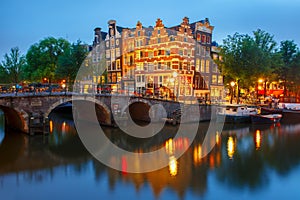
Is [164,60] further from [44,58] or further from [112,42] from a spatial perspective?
[44,58]

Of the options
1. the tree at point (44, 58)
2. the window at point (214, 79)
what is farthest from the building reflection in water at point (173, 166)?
the tree at point (44, 58)

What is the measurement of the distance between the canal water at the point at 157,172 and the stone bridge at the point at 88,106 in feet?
6.93

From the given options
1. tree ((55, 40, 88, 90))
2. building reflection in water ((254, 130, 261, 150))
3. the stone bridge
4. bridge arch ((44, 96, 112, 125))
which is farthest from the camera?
tree ((55, 40, 88, 90))

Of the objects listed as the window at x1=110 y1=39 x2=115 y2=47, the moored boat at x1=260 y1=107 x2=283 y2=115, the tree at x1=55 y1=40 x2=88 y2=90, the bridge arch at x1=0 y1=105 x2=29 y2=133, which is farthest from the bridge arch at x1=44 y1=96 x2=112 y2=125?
the window at x1=110 y1=39 x2=115 y2=47

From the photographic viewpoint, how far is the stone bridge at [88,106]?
75.7ft

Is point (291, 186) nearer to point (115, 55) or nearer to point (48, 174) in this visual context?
point (48, 174)

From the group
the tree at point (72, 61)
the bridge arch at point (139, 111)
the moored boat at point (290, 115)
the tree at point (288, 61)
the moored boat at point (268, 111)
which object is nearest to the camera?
the bridge arch at point (139, 111)

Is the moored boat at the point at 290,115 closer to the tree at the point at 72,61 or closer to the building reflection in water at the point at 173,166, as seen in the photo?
the building reflection in water at the point at 173,166

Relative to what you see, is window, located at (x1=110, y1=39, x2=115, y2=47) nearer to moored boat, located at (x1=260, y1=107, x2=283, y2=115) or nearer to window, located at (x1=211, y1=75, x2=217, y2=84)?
window, located at (x1=211, y1=75, x2=217, y2=84)

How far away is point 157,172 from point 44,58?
3566 centimetres

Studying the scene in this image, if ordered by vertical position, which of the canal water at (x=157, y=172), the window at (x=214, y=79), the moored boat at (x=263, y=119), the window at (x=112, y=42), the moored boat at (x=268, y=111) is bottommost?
the canal water at (x=157, y=172)

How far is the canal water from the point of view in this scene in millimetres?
12477

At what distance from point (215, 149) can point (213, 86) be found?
2717 cm

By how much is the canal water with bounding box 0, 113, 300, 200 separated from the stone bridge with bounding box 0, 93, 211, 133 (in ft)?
6.93
